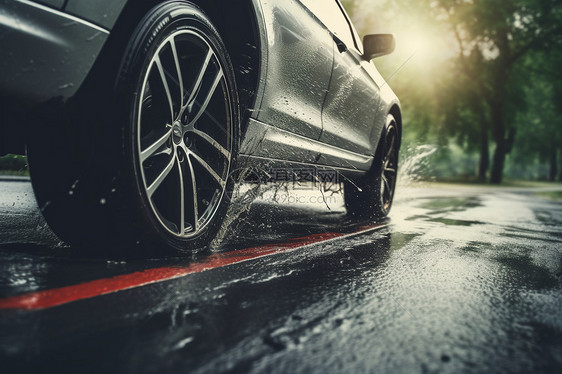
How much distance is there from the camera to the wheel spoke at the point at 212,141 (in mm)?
2795

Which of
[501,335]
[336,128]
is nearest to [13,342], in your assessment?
[501,335]

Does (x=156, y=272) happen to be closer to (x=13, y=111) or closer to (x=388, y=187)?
(x=13, y=111)

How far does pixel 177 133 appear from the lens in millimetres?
2654

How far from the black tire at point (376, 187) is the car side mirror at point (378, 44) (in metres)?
1.05

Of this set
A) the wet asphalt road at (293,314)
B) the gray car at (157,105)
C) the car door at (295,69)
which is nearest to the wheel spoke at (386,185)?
the gray car at (157,105)

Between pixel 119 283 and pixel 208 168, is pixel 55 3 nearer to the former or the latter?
pixel 119 283

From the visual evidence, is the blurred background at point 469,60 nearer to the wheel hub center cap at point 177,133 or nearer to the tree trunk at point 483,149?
the tree trunk at point 483,149

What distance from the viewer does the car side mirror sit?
4824mm

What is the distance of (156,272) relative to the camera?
2.38m

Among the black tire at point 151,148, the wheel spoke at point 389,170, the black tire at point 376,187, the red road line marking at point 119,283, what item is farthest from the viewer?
the wheel spoke at point 389,170

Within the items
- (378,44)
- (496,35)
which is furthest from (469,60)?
(378,44)

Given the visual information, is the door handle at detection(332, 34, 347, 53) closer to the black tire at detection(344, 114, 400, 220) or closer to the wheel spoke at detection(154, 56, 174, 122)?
the black tire at detection(344, 114, 400, 220)

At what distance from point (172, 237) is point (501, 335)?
1.56 m

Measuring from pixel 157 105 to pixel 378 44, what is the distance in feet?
9.48
